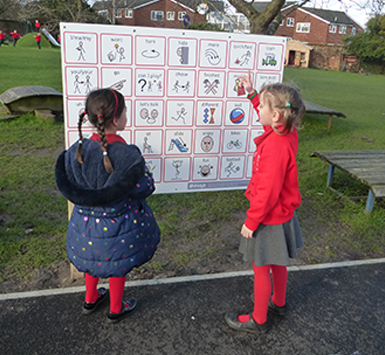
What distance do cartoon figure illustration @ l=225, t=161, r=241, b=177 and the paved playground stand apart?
105 centimetres

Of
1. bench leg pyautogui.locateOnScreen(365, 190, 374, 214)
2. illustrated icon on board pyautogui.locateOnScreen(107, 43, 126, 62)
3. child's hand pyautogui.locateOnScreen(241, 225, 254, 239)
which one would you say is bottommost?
bench leg pyautogui.locateOnScreen(365, 190, 374, 214)

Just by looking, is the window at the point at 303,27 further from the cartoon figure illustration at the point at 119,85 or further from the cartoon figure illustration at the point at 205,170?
the cartoon figure illustration at the point at 119,85

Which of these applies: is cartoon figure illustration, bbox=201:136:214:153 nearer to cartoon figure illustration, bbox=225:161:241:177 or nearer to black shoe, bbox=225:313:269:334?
cartoon figure illustration, bbox=225:161:241:177

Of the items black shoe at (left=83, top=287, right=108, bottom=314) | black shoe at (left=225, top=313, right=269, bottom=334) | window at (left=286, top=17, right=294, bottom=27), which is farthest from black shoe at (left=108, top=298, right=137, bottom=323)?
window at (left=286, top=17, right=294, bottom=27)

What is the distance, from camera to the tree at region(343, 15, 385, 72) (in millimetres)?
38688

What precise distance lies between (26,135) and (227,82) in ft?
17.0

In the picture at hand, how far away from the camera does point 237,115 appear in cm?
357

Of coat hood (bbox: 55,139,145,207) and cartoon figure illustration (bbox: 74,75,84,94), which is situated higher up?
cartoon figure illustration (bbox: 74,75,84,94)

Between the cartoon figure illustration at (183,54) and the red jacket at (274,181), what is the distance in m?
1.21

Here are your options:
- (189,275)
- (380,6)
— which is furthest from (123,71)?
(380,6)

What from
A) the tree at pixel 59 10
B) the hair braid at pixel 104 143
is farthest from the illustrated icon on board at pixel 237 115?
the tree at pixel 59 10

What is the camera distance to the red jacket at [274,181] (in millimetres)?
2176

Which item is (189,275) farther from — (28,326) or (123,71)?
(123,71)

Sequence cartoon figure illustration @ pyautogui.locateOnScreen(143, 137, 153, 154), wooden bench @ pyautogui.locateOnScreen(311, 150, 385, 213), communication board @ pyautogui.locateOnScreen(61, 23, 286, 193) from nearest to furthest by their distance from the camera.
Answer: communication board @ pyautogui.locateOnScreen(61, 23, 286, 193) < cartoon figure illustration @ pyautogui.locateOnScreen(143, 137, 153, 154) < wooden bench @ pyautogui.locateOnScreen(311, 150, 385, 213)
